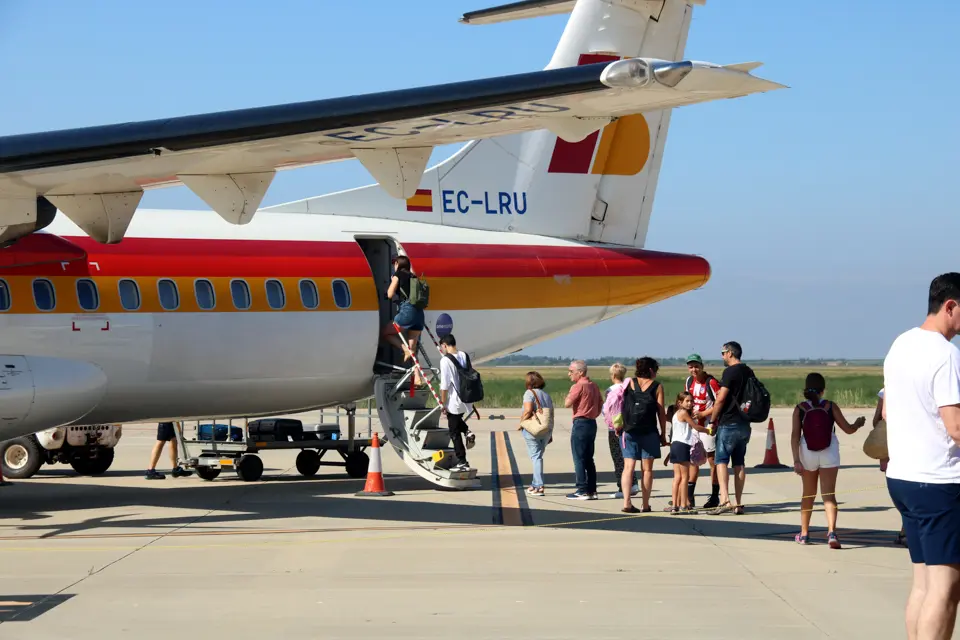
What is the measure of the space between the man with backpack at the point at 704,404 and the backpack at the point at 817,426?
2.31 metres

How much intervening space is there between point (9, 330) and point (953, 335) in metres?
10.4

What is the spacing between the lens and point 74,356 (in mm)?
13352

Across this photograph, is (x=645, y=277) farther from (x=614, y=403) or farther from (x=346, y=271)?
(x=346, y=271)

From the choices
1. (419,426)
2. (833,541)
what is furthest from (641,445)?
(419,426)

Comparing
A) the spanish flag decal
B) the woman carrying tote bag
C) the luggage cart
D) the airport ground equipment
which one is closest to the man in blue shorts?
the woman carrying tote bag

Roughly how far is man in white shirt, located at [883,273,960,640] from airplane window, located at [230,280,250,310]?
10.1 metres

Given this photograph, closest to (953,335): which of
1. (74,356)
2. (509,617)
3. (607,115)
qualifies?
(509,617)

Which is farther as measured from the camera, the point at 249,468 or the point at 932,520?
the point at 249,468

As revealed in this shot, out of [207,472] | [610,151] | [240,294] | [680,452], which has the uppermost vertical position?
[610,151]

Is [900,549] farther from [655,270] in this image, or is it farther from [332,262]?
[332,262]

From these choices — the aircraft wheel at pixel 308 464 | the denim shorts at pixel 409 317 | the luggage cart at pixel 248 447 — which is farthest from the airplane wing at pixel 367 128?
the aircraft wheel at pixel 308 464

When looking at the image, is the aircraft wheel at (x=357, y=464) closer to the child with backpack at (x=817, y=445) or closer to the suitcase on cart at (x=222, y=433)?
the suitcase on cart at (x=222, y=433)

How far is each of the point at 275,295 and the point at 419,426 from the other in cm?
259

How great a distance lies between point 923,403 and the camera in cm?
579
